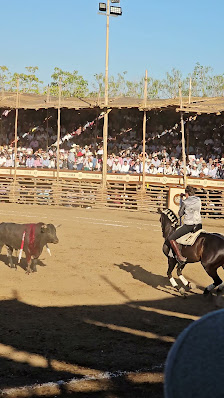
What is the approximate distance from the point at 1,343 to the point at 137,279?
616 cm

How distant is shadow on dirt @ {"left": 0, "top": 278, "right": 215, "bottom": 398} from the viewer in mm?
6914

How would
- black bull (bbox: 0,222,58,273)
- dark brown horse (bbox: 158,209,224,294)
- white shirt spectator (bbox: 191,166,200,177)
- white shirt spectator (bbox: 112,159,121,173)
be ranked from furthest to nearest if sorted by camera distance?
white shirt spectator (bbox: 112,159,121,173), white shirt spectator (bbox: 191,166,200,177), black bull (bbox: 0,222,58,273), dark brown horse (bbox: 158,209,224,294)

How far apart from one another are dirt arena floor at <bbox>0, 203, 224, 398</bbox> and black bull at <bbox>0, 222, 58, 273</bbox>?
0.51 m

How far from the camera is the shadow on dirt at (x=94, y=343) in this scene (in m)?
6.91

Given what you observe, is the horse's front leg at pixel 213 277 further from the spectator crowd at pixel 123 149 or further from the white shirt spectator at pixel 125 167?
the white shirt spectator at pixel 125 167

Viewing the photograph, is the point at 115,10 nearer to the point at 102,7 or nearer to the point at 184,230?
the point at 102,7

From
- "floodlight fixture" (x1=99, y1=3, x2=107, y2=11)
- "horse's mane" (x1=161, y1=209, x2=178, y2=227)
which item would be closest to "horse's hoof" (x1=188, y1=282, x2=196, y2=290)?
"horse's mane" (x1=161, y1=209, x2=178, y2=227)

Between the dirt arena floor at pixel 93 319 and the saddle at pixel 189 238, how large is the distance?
1.23 metres

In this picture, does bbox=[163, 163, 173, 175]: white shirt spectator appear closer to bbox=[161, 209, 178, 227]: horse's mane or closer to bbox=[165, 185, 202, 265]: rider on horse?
bbox=[161, 209, 178, 227]: horse's mane

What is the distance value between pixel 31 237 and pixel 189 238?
4020mm

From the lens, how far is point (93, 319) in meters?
10.2

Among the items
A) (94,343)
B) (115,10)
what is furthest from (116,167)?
(94,343)

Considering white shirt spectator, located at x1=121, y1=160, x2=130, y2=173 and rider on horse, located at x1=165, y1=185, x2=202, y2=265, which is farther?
white shirt spectator, located at x1=121, y1=160, x2=130, y2=173

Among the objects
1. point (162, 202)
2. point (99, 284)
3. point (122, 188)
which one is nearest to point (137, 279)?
point (99, 284)
